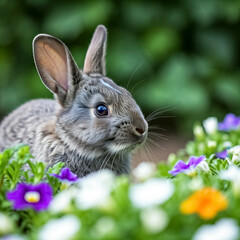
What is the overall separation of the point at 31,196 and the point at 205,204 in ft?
2.50

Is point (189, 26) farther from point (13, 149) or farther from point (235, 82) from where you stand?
point (13, 149)

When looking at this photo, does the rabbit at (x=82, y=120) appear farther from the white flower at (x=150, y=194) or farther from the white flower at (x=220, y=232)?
the white flower at (x=220, y=232)

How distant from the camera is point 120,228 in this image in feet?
5.40

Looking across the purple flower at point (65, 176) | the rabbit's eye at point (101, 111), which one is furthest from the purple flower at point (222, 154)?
the purple flower at point (65, 176)

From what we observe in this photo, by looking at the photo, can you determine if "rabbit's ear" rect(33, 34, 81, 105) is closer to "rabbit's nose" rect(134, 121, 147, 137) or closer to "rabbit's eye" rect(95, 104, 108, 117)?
"rabbit's eye" rect(95, 104, 108, 117)

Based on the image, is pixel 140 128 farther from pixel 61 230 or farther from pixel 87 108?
pixel 61 230

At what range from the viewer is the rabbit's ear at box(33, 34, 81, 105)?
336 centimetres

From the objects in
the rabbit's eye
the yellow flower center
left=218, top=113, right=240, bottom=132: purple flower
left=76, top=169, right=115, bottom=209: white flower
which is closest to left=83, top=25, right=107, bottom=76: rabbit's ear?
the rabbit's eye

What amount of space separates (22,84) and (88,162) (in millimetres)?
4473

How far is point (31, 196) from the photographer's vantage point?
2080mm

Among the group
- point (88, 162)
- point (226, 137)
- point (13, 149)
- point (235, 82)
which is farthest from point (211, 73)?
point (13, 149)

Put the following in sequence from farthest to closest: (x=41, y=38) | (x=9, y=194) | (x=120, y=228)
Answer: (x=41, y=38)
(x=9, y=194)
(x=120, y=228)

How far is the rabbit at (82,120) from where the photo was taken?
3178mm

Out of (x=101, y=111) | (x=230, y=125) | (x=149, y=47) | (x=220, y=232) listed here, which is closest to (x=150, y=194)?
(x=220, y=232)
